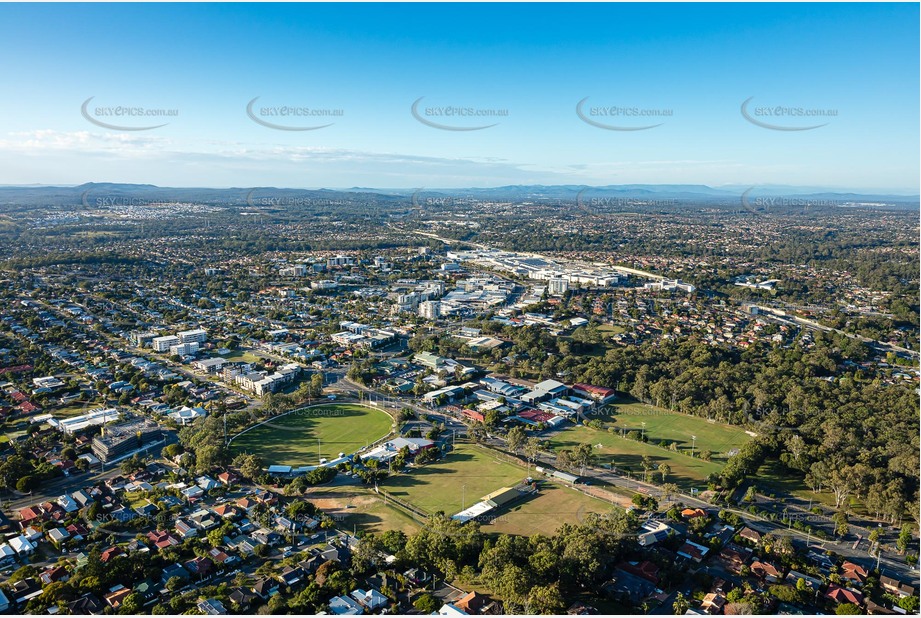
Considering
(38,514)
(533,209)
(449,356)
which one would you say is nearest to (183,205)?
(533,209)

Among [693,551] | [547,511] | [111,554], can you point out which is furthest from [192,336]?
[693,551]

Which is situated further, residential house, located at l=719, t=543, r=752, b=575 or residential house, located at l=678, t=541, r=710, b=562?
residential house, located at l=678, t=541, r=710, b=562

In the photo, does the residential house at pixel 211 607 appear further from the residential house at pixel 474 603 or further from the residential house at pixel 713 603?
the residential house at pixel 713 603

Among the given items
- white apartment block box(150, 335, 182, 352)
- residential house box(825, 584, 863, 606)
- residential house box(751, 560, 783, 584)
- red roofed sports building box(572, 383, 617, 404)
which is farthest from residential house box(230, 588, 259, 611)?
white apartment block box(150, 335, 182, 352)

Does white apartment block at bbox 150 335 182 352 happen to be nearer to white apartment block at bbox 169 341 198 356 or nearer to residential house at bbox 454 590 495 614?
white apartment block at bbox 169 341 198 356

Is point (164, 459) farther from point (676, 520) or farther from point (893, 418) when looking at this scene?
point (893, 418)

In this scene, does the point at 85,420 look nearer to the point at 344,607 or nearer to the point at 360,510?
the point at 360,510

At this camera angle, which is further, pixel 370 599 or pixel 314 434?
pixel 314 434
